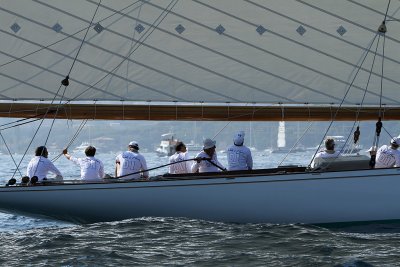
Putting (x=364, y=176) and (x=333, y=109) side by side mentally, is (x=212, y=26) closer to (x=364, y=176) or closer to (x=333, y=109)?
(x=333, y=109)

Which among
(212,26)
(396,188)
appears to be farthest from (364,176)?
(212,26)

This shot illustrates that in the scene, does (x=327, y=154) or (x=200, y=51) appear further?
(x=200, y=51)

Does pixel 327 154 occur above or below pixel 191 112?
below

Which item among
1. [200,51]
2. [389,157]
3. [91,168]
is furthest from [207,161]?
[389,157]

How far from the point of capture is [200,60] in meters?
14.0

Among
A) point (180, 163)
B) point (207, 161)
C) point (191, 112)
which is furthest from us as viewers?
point (191, 112)

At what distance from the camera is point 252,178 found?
12.1 m

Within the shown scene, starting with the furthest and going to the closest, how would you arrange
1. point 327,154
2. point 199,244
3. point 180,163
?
1. point 180,163
2. point 327,154
3. point 199,244

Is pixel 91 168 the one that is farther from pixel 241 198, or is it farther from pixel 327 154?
pixel 327 154

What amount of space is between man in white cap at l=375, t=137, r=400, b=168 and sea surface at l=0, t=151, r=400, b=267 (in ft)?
4.02

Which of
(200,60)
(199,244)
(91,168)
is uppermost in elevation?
(200,60)

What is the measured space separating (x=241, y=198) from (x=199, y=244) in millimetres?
1493

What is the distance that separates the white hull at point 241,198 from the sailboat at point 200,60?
1816 mm

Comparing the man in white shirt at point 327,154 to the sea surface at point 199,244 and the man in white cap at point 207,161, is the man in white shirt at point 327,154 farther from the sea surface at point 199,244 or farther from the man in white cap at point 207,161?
the man in white cap at point 207,161
